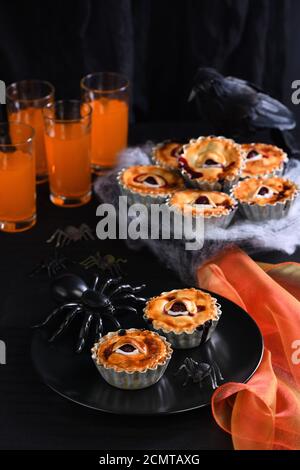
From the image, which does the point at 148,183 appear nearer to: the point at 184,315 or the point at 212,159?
the point at 212,159

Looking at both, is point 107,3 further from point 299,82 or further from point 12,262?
Result: point 12,262

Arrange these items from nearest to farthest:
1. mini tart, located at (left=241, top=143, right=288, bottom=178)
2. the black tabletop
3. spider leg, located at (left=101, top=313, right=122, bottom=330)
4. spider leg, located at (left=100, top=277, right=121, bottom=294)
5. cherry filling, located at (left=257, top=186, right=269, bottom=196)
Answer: the black tabletop
spider leg, located at (left=101, top=313, right=122, bottom=330)
spider leg, located at (left=100, top=277, right=121, bottom=294)
cherry filling, located at (left=257, top=186, right=269, bottom=196)
mini tart, located at (left=241, top=143, right=288, bottom=178)

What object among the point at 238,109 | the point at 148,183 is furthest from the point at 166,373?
the point at 238,109

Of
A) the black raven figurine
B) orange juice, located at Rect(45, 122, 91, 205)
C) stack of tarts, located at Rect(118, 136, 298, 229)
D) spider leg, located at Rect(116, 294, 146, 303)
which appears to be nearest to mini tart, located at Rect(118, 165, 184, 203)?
stack of tarts, located at Rect(118, 136, 298, 229)

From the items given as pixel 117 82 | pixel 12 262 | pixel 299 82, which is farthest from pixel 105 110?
pixel 299 82

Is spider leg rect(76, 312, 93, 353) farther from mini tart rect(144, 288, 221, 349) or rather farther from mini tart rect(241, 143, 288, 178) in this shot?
mini tart rect(241, 143, 288, 178)

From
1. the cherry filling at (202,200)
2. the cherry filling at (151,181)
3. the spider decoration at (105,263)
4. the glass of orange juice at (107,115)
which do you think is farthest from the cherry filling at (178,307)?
the glass of orange juice at (107,115)
